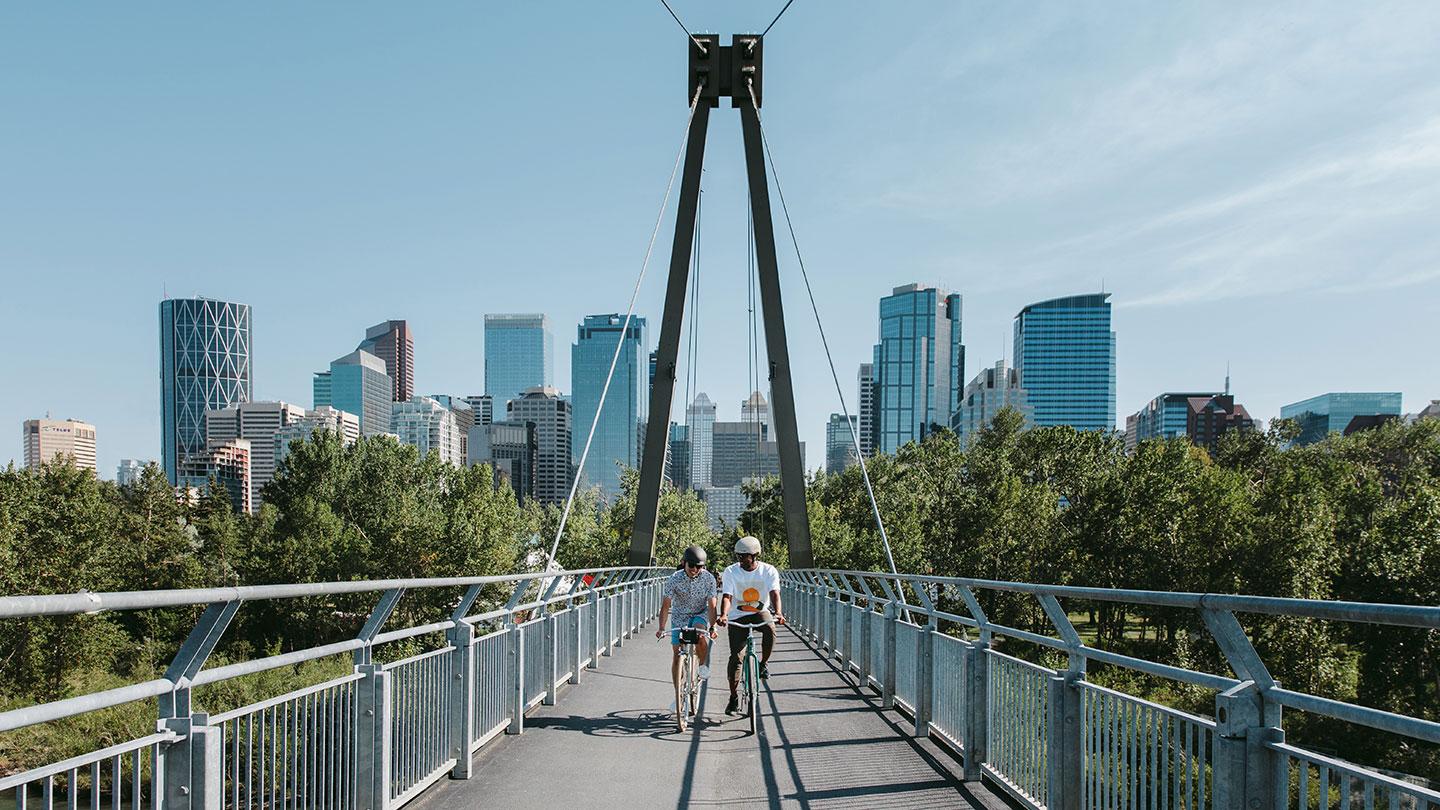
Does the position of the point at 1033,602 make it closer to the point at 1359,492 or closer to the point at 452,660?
the point at 1359,492

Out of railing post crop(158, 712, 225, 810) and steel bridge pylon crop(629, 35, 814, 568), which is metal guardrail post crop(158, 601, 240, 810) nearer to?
railing post crop(158, 712, 225, 810)

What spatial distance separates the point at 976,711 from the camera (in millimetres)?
6258

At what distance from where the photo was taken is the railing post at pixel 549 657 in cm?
926

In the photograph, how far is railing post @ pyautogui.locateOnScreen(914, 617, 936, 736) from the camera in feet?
25.0

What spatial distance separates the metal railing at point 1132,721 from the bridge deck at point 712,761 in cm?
39

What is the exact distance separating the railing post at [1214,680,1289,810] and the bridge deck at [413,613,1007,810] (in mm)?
2571

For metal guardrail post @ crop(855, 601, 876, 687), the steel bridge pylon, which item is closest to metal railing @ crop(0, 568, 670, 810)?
metal guardrail post @ crop(855, 601, 876, 687)

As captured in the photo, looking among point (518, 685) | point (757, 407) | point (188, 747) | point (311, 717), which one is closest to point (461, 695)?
point (518, 685)

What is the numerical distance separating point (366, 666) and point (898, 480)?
197 ft

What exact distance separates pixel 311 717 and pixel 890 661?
234 inches

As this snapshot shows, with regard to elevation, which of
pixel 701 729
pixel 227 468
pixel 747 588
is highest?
pixel 747 588

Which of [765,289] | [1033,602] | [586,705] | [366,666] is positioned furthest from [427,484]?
[366,666]

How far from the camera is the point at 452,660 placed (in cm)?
630

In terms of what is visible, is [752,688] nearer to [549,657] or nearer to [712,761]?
[712,761]
